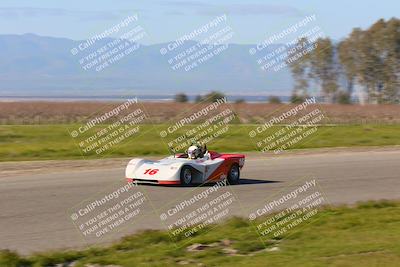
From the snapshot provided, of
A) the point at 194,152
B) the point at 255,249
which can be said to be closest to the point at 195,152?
the point at 194,152

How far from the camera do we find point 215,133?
118 ft

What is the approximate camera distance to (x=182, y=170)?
59.6 ft

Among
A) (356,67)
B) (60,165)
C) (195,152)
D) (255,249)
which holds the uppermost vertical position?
(60,165)

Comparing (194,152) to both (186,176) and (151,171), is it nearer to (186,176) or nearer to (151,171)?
(186,176)

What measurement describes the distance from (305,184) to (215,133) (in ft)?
56.4

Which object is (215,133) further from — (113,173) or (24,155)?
(113,173)

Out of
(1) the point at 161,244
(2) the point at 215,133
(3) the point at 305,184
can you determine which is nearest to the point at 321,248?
(1) the point at 161,244

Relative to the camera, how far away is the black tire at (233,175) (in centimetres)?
1923

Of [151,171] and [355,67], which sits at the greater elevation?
[151,171]

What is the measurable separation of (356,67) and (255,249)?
85.5 m

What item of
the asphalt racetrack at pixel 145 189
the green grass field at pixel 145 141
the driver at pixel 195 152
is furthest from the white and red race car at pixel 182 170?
the green grass field at pixel 145 141

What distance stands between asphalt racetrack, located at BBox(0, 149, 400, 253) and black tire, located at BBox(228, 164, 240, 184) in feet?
0.61

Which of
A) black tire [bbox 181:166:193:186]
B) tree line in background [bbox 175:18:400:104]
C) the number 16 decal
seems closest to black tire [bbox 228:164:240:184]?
black tire [bbox 181:166:193:186]

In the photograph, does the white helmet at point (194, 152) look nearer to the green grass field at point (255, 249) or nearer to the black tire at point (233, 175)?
the black tire at point (233, 175)
